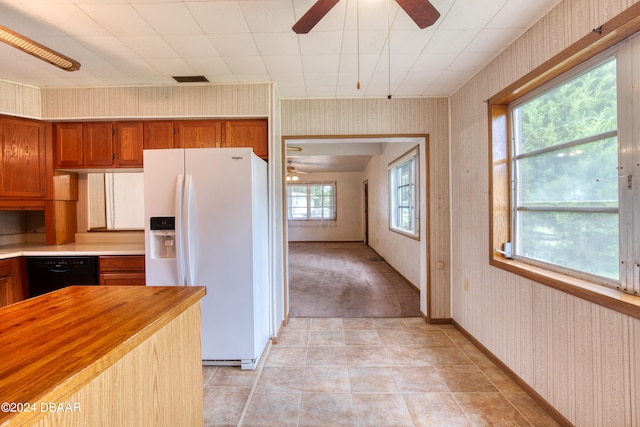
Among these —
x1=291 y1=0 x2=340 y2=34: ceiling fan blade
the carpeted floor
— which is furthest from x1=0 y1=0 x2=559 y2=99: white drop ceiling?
the carpeted floor

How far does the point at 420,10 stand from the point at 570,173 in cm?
132

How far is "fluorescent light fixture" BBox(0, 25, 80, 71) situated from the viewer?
4.78 feet

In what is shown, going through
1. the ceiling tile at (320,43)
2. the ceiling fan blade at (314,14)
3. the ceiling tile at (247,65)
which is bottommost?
the ceiling fan blade at (314,14)

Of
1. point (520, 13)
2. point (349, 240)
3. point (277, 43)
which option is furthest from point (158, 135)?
point (349, 240)

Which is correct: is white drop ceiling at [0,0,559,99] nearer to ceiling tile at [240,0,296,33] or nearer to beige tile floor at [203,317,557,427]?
ceiling tile at [240,0,296,33]

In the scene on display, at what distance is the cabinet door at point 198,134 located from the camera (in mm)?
2705

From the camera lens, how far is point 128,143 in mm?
2725

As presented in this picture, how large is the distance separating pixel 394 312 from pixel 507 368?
1358mm

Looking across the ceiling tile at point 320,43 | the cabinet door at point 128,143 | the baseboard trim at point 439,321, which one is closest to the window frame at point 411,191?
the baseboard trim at point 439,321

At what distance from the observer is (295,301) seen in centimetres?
377

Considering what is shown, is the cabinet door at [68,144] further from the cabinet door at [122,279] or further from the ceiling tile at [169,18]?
the ceiling tile at [169,18]

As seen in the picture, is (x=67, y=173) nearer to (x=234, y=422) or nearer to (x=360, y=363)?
(x=234, y=422)

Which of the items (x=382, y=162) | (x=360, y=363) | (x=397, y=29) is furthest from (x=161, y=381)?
(x=382, y=162)

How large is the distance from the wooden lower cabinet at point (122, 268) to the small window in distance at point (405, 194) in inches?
134
